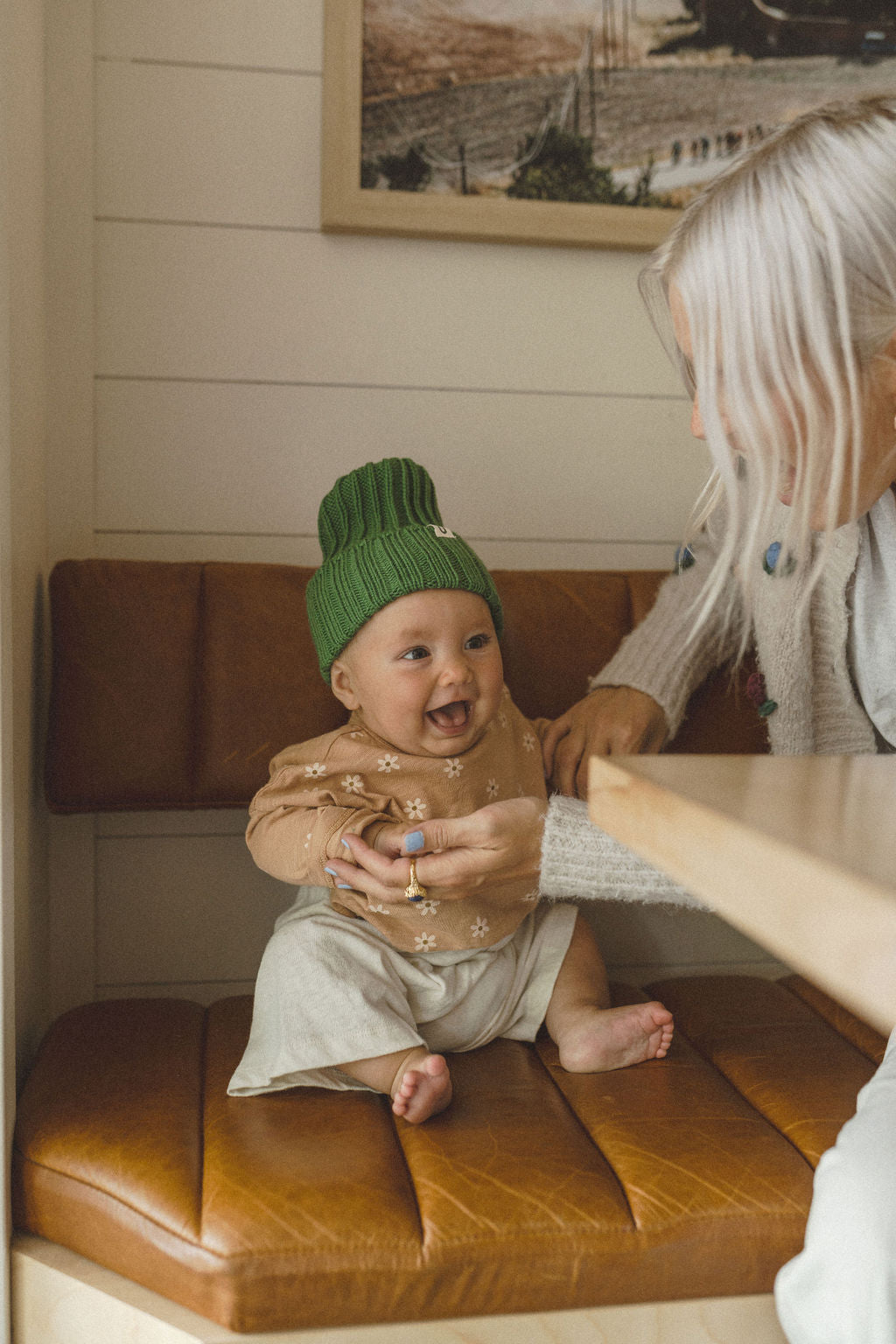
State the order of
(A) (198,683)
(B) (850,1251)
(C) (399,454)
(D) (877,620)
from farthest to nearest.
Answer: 1. (C) (399,454)
2. (A) (198,683)
3. (D) (877,620)
4. (B) (850,1251)

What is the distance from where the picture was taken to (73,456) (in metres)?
1.45

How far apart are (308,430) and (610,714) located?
60 centimetres

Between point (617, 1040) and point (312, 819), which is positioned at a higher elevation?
point (312, 819)

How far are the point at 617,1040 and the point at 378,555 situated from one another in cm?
58

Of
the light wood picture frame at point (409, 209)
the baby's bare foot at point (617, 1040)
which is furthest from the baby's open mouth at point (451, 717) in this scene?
the light wood picture frame at point (409, 209)

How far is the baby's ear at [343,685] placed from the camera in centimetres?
124

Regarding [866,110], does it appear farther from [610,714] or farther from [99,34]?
[99,34]

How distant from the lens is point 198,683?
1.29 meters

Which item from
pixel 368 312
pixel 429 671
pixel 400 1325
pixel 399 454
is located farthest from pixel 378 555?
pixel 400 1325

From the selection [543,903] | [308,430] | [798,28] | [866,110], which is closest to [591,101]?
[798,28]

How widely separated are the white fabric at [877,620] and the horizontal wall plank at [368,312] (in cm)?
62

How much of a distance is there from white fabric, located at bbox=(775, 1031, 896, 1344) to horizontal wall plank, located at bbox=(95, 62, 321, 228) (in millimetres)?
1281

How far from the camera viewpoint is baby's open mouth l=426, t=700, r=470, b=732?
46.8 inches

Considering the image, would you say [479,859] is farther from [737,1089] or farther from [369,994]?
[737,1089]
